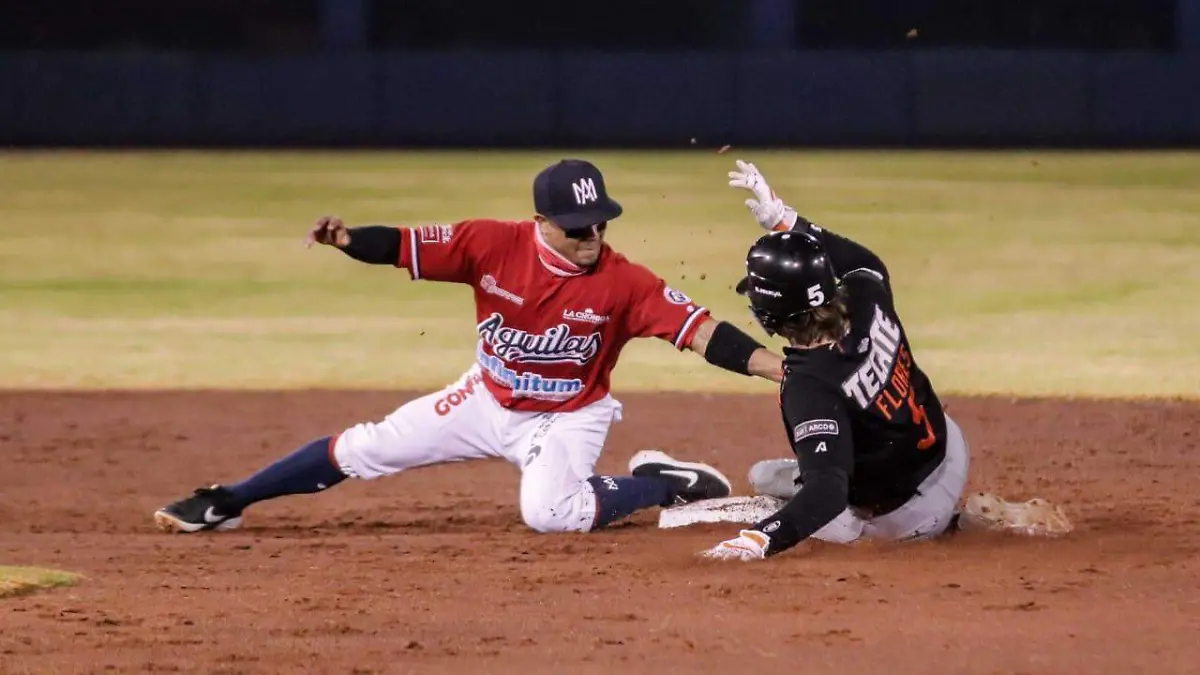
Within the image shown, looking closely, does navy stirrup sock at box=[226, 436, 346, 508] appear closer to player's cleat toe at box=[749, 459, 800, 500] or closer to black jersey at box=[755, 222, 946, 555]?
player's cleat toe at box=[749, 459, 800, 500]

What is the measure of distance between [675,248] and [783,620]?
1030cm

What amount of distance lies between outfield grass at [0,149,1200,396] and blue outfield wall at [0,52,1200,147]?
1544 millimetres

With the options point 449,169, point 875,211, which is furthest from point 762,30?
point 875,211

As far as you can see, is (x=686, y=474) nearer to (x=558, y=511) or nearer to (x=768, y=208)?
(x=558, y=511)

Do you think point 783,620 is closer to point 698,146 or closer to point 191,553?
point 191,553

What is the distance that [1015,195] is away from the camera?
19172 millimetres

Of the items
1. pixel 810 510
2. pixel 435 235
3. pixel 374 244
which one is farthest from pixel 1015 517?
pixel 374 244

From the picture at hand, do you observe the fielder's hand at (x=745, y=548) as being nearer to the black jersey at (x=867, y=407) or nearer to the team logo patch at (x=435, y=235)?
the black jersey at (x=867, y=407)

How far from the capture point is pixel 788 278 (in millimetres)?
5035

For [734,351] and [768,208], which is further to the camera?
[768,208]

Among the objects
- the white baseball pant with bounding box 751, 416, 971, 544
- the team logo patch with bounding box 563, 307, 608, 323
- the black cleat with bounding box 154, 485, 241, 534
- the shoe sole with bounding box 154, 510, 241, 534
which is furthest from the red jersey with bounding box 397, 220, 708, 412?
the shoe sole with bounding box 154, 510, 241, 534

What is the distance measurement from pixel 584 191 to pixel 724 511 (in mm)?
1196

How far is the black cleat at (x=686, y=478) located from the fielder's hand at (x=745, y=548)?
1151 millimetres

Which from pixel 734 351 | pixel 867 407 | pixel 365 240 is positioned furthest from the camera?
pixel 365 240
